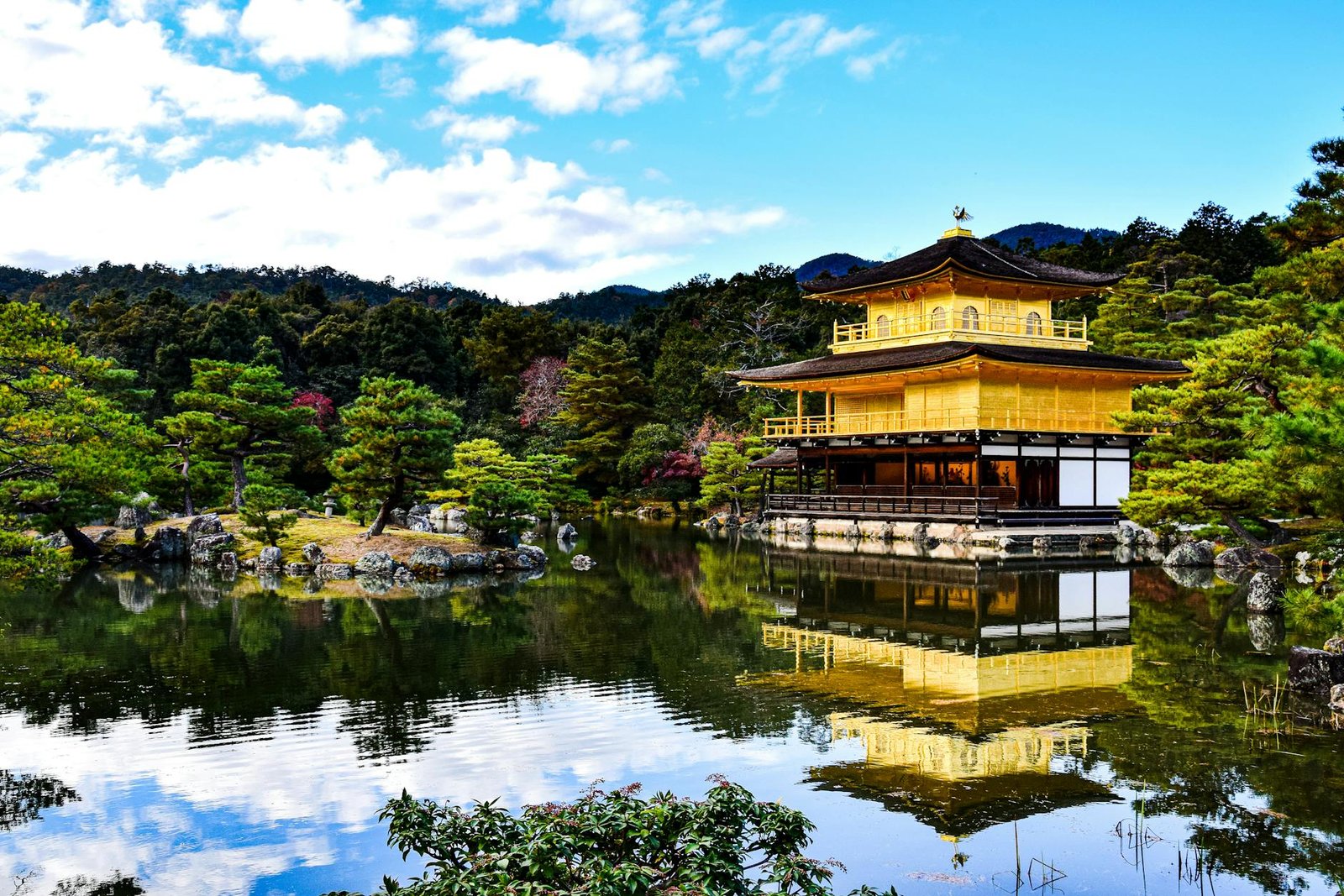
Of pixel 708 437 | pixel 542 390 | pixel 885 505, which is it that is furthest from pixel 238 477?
pixel 542 390

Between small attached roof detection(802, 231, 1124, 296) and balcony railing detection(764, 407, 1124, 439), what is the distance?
4.41 metres

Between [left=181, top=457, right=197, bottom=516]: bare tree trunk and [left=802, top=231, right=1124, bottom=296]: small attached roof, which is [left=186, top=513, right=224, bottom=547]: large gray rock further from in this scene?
[left=802, top=231, right=1124, bottom=296]: small attached roof

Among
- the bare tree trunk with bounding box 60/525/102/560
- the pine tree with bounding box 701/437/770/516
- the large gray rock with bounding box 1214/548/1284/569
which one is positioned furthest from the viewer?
the pine tree with bounding box 701/437/770/516

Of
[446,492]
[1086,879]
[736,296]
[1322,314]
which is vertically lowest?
[1086,879]

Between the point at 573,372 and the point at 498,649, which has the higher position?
the point at 573,372

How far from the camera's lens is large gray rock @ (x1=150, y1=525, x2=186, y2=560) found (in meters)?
26.2

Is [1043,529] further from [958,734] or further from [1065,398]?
[958,734]

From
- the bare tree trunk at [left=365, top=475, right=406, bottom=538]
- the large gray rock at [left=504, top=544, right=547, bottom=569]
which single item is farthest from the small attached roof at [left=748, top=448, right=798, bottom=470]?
the bare tree trunk at [left=365, top=475, right=406, bottom=538]

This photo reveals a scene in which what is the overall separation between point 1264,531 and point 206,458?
2843 centimetres

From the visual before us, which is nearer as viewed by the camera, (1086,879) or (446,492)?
(1086,879)

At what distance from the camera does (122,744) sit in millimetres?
9289

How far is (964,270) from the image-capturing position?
31391 millimetres

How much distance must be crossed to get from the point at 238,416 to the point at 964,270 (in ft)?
70.9

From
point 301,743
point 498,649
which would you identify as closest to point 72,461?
point 301,743
